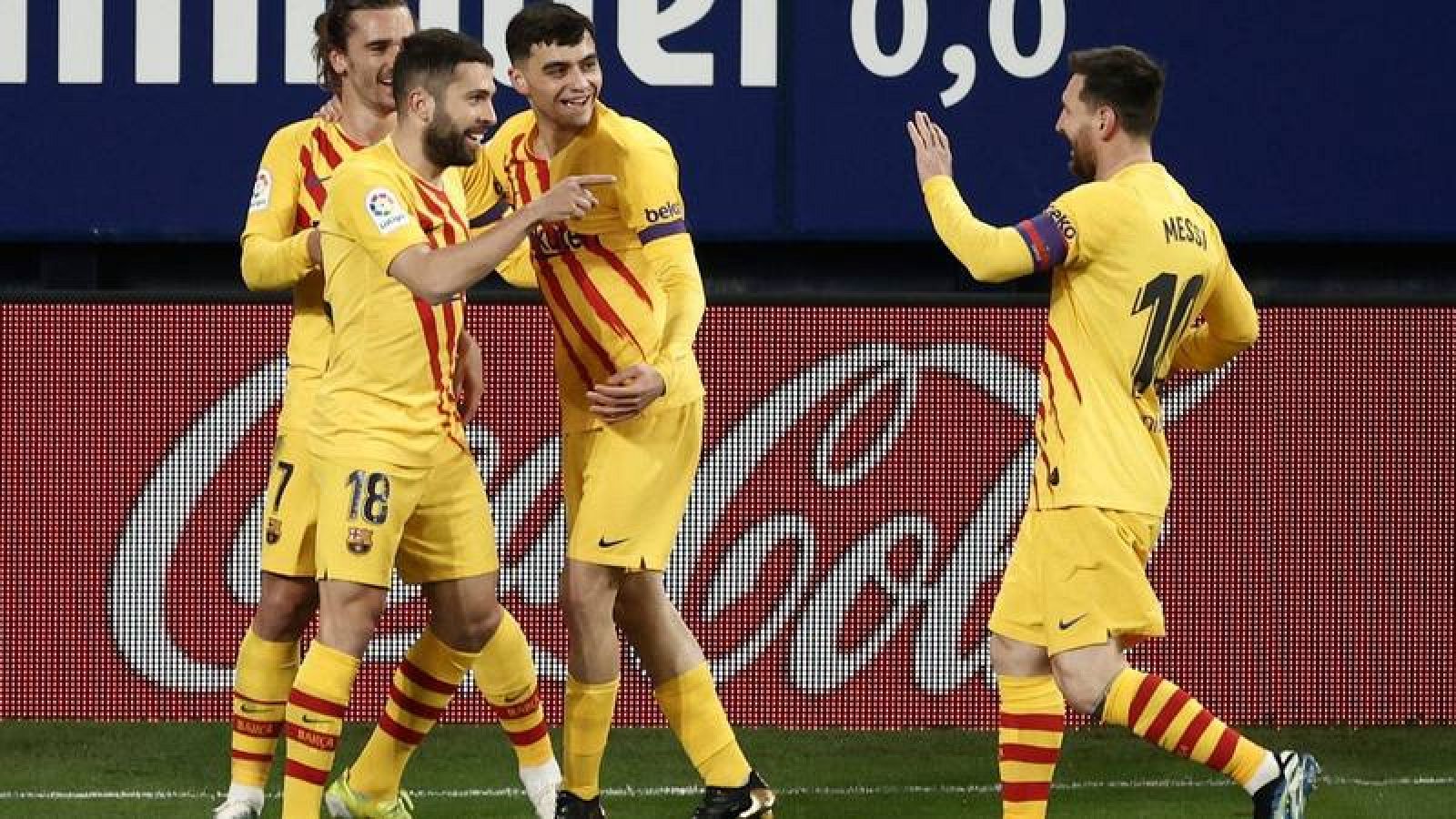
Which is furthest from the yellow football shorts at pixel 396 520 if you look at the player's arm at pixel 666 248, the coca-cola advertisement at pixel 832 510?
the coca-cola advertisement at pixel 832 510

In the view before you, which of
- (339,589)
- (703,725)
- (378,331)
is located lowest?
(703,725)

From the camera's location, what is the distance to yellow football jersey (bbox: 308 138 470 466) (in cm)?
572

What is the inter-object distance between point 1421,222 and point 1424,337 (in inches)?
19.2

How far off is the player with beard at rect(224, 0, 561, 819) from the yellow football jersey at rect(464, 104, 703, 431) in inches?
10.2

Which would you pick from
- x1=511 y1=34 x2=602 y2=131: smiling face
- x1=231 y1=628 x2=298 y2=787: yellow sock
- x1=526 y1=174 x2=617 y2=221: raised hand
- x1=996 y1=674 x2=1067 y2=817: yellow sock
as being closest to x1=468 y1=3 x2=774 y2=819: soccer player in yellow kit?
x1=511 y1=34 x2=602 y2=131: smiling face

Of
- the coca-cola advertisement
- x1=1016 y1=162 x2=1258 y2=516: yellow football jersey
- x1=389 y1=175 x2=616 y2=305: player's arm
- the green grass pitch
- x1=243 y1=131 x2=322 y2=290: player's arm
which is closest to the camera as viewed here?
x1=389 y1=175 x2=616 y2=305: player's arm

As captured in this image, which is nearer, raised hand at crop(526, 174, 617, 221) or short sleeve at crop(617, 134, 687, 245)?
raised hand at crop(526, 174, 617, 221)

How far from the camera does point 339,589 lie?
578 cm

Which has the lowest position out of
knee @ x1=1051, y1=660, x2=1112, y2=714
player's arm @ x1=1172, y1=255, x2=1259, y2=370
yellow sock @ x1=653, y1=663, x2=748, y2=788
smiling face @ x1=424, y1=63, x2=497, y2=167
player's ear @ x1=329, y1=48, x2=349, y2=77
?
yellow sock @ x1=653, y1=663, x2=748, y2=788

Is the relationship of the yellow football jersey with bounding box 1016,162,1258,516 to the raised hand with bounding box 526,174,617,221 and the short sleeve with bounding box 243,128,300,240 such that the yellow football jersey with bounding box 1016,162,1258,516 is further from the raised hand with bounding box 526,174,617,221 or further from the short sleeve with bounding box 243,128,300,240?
the short sleeve with bounding box 243,128,300,240

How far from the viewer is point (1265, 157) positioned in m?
8.08

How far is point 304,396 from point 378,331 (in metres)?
0.52

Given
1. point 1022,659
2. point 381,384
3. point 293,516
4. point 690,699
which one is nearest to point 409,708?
point 293,516

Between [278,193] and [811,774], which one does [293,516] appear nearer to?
[278,193]
